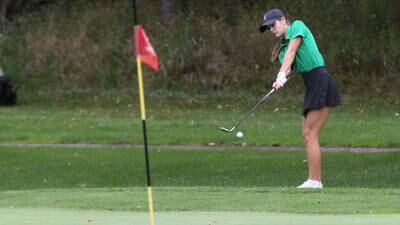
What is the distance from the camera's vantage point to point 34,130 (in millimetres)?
22484

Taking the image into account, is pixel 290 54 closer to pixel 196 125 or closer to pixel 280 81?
pixel 280 81

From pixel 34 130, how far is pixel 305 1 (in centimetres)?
966

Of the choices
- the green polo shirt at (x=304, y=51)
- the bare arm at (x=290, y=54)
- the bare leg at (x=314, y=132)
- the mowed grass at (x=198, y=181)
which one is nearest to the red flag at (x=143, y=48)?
the mowed grass at (x=198, y=181)

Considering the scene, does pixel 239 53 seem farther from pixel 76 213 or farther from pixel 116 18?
pixel 76 213

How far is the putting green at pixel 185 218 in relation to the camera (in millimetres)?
8109

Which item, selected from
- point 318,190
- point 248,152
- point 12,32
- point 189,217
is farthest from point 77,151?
point 12,32

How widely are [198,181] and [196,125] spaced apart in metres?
6.55

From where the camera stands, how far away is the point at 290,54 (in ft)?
35.7

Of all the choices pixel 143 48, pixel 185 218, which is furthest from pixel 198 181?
pixel 143 48

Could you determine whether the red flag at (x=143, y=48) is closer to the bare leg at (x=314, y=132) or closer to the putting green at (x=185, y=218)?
the putting green at (x=185, y=218)

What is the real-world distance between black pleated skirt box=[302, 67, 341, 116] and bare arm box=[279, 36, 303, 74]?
31cm

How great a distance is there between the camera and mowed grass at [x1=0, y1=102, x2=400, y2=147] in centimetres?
1942

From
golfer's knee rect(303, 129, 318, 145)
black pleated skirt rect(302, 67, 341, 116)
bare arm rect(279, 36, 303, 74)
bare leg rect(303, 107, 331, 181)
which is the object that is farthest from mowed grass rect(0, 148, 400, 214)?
bare arm rect(279, 36, 303, 74)

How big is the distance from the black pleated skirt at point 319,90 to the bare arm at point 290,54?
31 centimetres
